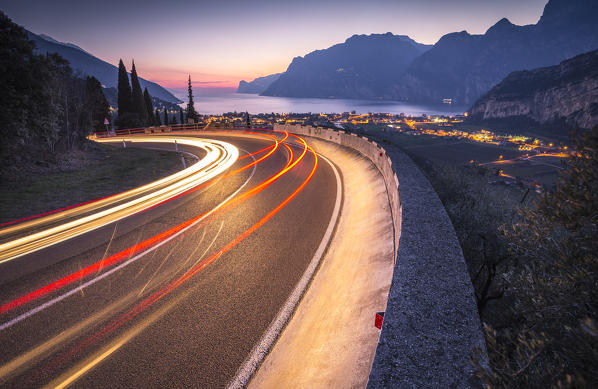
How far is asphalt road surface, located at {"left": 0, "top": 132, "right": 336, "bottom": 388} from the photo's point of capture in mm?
3520

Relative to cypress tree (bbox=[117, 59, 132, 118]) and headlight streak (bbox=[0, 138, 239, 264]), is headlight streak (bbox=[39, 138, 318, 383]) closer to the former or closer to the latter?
headlight streak (bbox=[0, 138, 239, 264])

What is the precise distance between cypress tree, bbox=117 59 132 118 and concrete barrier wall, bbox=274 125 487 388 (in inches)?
2629

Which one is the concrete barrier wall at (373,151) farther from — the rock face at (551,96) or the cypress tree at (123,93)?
the rock face at (551,96)

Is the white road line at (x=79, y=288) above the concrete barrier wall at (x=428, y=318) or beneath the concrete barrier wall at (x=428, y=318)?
beneath

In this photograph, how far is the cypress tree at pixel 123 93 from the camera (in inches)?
2095

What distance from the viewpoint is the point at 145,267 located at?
5.56m

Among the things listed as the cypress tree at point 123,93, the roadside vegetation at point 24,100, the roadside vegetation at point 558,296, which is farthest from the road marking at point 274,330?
the cypress tree at point 123,93

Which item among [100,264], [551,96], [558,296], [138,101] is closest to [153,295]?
[100,264]

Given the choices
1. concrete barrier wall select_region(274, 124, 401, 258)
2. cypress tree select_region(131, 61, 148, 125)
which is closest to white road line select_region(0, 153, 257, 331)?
concrete barrier wall select_region(274, 124, 401, 258)

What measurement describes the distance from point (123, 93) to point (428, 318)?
68.7m

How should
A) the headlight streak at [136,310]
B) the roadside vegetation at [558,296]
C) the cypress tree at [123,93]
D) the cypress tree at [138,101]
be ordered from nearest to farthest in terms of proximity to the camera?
1. the roadside vegetation at [558,296]
2. the headlight streak at [136,310]
3. the cypress tree at [123,93]
4. the cypress tree at [138,101]

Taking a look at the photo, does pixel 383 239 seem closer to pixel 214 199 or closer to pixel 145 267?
pixel 145 267

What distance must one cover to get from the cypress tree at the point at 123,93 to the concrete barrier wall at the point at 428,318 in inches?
2629

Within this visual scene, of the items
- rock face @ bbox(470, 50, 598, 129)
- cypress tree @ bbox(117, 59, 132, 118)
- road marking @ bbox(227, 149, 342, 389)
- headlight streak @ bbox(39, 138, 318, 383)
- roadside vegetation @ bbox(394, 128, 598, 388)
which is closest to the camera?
roadside vegetation @ bbox(394, 128, 598, 388)
